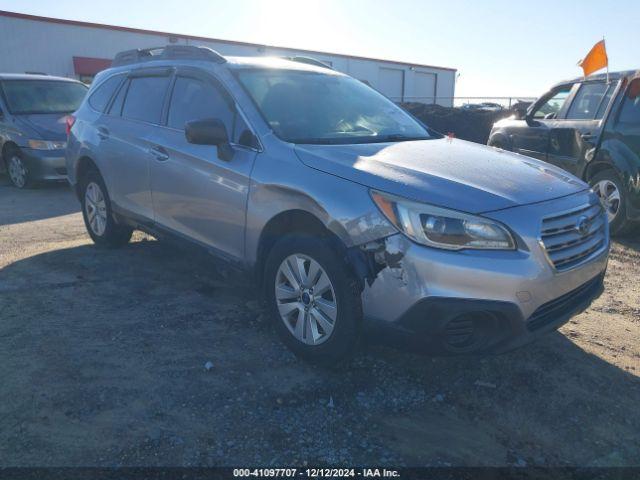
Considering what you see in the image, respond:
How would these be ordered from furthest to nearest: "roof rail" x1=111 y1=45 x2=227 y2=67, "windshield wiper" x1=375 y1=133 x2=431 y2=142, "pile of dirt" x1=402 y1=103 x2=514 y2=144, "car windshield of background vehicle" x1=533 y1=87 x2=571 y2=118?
1. "pile of dirt" x1=402 y1=103 x2=514 y2=144
2. "car windshield of background vehicle" x1=533 y1=87 x2=571 y2=118
3. "roof rail" x1=111 y1=45 x2=227 y2=67
4. "windshield wiper" x1=375 y1=133 x2=431 y2=142

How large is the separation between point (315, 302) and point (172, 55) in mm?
2737

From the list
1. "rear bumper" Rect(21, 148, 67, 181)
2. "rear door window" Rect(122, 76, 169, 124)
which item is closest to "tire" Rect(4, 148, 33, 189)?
"rear bumper" Rect(21, 148, 67, 181)

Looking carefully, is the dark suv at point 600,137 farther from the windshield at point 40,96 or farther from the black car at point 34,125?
the windshield at point 40,96

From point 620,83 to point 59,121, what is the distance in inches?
335

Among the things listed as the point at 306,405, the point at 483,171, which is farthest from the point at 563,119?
the point at 306,405

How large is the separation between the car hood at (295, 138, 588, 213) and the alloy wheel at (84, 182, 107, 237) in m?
2.92

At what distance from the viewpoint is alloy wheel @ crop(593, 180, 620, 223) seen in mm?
6285

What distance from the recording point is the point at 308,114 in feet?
12.8

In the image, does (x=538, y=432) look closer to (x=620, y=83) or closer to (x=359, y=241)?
(x=359, y=241)

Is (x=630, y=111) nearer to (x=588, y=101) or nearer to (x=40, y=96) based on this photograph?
(x=588, y=101)

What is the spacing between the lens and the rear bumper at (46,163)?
9180mm

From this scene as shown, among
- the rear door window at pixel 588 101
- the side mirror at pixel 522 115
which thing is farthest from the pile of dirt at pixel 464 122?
the rear door window at pixel 588 101

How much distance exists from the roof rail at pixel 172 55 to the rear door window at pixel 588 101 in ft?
15.6

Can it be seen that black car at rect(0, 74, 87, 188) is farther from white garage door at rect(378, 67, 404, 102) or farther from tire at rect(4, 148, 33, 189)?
white garage door at rect(378, 67, 404, 102)
